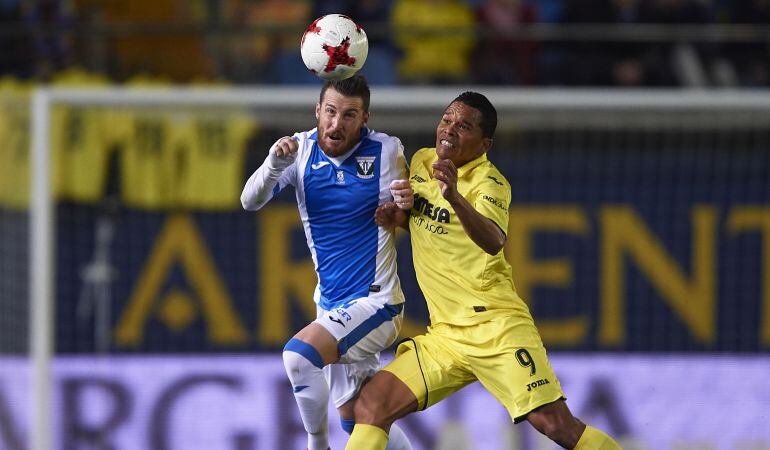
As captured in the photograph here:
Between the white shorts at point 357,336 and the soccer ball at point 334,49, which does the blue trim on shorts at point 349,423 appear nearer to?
the white shorts at point 357,336

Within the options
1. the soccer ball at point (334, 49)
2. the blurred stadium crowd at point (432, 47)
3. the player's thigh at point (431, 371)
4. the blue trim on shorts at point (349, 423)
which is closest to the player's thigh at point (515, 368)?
the player's thigh at point (431, 371)

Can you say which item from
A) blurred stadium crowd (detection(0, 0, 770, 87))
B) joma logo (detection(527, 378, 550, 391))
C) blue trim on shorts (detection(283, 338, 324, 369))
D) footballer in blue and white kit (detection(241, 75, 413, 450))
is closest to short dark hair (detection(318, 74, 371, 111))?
footballer in blue and white kit (detection(241, 75, 413, 450))

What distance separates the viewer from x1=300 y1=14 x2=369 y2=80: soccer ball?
573cm

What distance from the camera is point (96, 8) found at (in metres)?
11.9

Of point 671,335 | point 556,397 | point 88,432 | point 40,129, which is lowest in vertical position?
point 88,432

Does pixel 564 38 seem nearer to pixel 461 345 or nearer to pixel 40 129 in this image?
pixel 40 129

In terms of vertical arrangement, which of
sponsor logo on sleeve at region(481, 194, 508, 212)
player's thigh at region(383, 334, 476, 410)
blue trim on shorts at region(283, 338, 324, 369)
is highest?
sponsor logo on sleeve at region(481, 194, 508, 212)

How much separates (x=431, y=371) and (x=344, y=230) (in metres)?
0.76

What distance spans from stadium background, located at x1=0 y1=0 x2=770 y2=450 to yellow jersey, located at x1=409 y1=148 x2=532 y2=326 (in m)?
2.93

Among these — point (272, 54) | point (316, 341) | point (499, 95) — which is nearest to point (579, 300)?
point (499, 95)

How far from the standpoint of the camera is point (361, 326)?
586 centimetres

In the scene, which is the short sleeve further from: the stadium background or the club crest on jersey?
the stadium background

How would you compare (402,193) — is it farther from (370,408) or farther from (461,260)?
(370,408)

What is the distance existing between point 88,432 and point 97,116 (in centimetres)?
220
